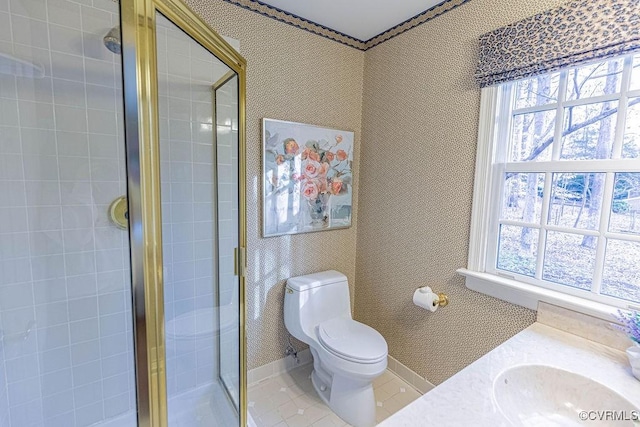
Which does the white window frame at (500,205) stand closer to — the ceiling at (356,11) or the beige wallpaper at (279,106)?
the ceiling at (356,11)

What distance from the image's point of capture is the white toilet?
153 centimetres

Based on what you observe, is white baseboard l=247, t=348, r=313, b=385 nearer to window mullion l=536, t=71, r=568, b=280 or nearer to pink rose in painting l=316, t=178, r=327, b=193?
pink rose in painting l=316, t=178, r=327, b=193

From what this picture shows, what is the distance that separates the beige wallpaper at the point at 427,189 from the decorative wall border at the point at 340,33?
40mm

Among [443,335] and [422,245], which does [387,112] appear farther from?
[443,335]

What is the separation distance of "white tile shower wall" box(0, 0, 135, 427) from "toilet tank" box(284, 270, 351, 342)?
35.2 inches

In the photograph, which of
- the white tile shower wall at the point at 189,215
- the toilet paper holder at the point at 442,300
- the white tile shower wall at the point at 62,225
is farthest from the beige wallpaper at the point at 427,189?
the white tile shower wall at the point at 62,225

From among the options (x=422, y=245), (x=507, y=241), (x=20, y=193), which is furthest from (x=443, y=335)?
(x=20, y=193)

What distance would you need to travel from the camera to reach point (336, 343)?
1.63 metres

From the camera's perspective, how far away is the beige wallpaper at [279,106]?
1.70 metres

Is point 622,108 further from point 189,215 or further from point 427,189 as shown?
point 189,215

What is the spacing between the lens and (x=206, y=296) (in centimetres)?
163

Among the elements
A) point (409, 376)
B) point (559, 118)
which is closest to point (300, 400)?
point (409, 376)

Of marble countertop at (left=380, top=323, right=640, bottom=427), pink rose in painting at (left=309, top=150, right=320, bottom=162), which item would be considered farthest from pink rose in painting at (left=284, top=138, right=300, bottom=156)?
marble countertop at (left=380, top=323, right=640, bottom=427)

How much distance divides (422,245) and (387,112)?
0.93 meters
